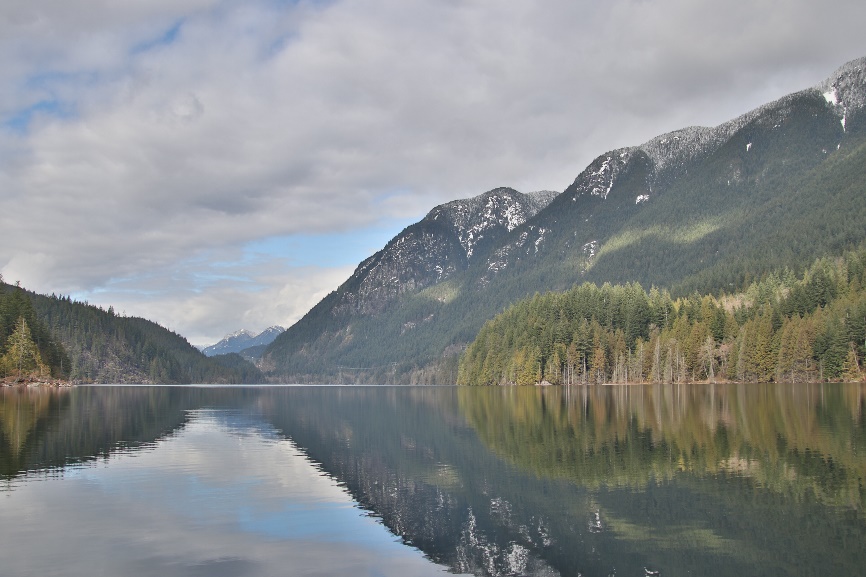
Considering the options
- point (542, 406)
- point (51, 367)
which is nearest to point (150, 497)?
point (542, 406)

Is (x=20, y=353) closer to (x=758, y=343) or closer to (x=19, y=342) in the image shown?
(x=19, y=342)

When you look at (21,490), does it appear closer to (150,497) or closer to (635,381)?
(150,497)

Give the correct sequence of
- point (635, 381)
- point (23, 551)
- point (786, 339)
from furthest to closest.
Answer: point (635, 381), point (786, 339), point (23, 551)

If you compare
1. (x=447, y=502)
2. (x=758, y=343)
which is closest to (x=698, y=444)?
(x=447, y=502)

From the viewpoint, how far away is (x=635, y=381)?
7490 inches

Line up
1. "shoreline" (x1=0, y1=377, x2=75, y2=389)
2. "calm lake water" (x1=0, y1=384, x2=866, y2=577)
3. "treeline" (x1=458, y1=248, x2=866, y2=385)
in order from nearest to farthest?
1. "calm lake water" (x1=0, y1=384, x2=866, y2=577)
2. "treeline" (x1=458, y1=248, x2=866, y2=385)
3. "shoreline" (x1=0, y1=377, x2=75, y2=389)

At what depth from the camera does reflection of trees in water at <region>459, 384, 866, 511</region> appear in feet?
132

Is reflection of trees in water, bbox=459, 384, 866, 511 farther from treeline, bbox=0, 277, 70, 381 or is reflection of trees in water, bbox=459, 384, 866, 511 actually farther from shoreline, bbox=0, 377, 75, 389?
shoreline, bbox=0, 377, 75, 389

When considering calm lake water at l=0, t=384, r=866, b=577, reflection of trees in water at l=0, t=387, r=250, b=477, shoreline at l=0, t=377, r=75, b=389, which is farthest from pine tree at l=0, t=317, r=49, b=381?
calm lake water at l=0, t=384, r=866, b=577

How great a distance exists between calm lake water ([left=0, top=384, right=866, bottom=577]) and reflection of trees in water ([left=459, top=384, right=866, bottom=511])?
31 cm

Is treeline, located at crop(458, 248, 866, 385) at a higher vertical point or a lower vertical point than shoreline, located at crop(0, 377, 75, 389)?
higher

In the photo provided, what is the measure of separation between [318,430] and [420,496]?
44507 mm

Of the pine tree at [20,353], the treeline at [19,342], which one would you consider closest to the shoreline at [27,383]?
the treeline at [19,342]

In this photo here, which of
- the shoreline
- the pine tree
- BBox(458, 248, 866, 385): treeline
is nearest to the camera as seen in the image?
BBox(458, 248, 866, 385): treeline
